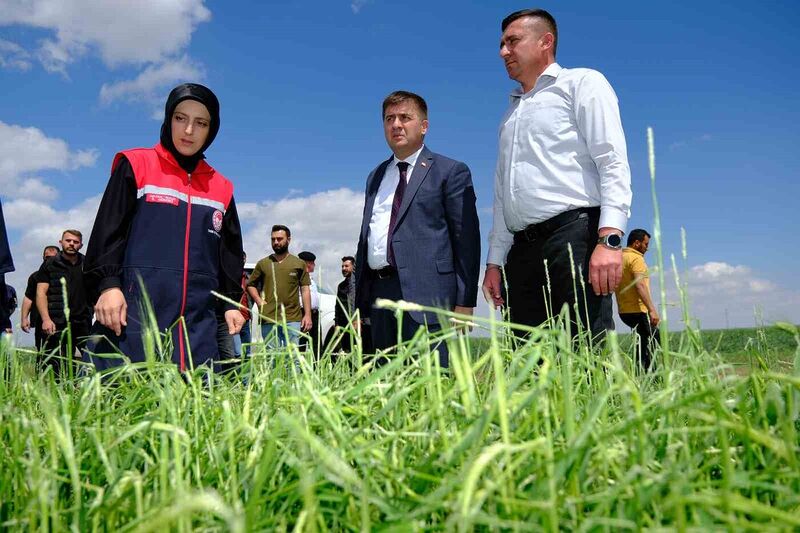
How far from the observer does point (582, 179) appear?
9.40 ft

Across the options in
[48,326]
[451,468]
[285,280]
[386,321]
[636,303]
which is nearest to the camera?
[451,468]

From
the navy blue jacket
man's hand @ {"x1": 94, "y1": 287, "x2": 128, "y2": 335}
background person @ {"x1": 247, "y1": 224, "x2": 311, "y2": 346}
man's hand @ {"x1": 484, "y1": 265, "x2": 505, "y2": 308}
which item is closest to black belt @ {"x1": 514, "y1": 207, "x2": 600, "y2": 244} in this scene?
man's hand @ {"x1": 484, "y1": 265, "x2": 505, "y2": 308}

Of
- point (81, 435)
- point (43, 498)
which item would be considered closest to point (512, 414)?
point (43, 498)

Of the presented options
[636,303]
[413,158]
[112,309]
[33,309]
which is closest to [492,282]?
[413,158]

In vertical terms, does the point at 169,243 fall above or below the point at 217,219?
below

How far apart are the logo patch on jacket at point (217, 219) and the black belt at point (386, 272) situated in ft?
3.23

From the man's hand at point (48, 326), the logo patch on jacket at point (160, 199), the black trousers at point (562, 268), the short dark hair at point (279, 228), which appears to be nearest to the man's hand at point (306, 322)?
the short dark hair at point (279, 228)

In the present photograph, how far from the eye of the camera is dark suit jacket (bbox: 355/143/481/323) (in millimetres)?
3488

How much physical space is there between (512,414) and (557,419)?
0.24 m

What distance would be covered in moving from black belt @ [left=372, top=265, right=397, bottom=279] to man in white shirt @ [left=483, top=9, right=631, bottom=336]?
0.66m

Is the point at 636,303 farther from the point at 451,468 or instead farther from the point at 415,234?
the point at 451,468

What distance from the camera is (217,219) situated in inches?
122

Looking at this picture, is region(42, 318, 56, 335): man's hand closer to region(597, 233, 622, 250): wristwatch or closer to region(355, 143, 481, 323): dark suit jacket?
region(355, 143, 481, 323): dark suit jacket

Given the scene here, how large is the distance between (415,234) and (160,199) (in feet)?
4.59
